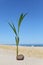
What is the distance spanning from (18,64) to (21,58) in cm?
100

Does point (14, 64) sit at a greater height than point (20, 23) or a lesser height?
lesser

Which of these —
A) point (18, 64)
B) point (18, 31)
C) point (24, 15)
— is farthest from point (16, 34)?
point (18, 64)

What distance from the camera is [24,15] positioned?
241 inches

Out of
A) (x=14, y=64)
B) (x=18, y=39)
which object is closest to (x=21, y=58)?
(x=18, y=39)

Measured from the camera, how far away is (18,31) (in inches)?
239

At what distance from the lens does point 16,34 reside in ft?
20.2

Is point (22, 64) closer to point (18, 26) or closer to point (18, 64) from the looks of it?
point (18, 64)

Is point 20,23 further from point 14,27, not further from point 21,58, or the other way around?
point 21,58

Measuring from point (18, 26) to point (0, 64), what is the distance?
1.74 metres

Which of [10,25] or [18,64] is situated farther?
[10,25]

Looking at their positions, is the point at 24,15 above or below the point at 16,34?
above

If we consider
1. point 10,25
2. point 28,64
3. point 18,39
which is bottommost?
point 28,64

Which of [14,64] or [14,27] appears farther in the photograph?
→ [14,27]

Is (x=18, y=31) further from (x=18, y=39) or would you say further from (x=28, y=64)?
(x=28, y=64)
